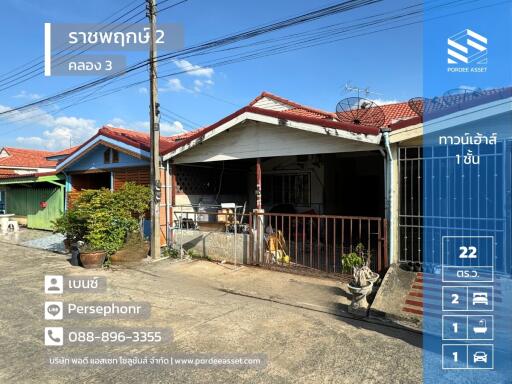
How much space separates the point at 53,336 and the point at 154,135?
225 inches

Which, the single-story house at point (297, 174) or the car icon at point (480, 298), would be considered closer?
the car icon at point (480, 298)

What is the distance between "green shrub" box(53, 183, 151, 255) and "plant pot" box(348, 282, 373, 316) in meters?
6.05

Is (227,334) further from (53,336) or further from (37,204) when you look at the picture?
(37,204)

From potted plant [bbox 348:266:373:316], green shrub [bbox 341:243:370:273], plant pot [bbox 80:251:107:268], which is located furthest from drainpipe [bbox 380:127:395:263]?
plant pot [bbox 80:251:107:268]

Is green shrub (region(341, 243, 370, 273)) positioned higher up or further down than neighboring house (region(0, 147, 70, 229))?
further down

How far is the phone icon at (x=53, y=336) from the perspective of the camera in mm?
4336

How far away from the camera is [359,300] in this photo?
5.29 meters

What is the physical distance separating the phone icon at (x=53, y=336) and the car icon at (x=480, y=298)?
5.60 metres

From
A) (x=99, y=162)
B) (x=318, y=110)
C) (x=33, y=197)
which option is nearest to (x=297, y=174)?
(x=318, y=110)

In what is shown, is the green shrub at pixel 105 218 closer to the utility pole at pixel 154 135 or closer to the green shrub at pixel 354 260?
the utility pole at pixel 154 135

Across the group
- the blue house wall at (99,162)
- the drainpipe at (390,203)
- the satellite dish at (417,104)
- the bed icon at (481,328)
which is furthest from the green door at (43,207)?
the bed icon at (481,328)

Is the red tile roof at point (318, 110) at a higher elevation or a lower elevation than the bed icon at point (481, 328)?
higher

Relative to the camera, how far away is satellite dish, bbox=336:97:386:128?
782 cm

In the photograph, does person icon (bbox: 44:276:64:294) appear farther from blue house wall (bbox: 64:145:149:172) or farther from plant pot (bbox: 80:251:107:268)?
blue house wall (bbox: 64:145:149:172)
